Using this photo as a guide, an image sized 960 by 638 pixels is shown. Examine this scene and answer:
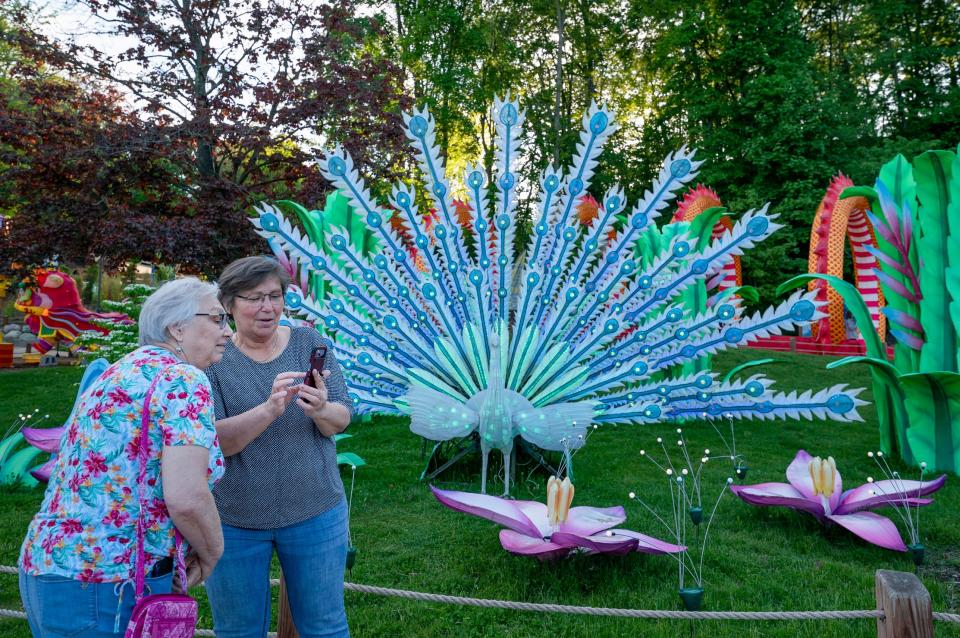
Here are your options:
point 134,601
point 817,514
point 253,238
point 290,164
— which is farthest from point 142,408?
point 290,164

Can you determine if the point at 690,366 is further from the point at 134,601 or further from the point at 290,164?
the point at 134,601

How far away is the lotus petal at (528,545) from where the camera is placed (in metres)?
3.18

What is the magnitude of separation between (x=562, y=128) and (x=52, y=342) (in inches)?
648

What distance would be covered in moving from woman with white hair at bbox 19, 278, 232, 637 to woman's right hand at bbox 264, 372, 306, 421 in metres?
0.27

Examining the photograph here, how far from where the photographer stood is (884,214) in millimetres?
5754

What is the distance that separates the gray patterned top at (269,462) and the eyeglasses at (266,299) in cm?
16

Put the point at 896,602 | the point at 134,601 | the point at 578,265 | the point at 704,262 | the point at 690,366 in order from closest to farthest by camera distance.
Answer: the point at 134,601 → the point at 896,602 → the point at 704,262 → the point at 578,265 → the point at 690,366

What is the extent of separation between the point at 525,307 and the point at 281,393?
3.34m

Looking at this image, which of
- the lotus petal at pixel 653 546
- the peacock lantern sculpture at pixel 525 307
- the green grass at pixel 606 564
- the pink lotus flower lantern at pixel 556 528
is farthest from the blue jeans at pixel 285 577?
the peacock lantern sculpture at pixel 525 307

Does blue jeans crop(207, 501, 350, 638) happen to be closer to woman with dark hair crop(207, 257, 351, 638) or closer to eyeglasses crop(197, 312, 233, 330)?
woman with dark hair crop(207, 257, 351, 638)

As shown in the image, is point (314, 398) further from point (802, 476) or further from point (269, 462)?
point (802, 476)

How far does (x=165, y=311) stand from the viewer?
1.70 metres

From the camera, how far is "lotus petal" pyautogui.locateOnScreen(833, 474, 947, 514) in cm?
376

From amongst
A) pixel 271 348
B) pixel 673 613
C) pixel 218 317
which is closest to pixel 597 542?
pixel 673 613
